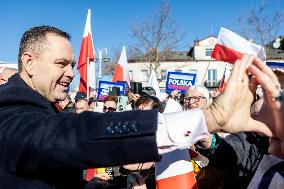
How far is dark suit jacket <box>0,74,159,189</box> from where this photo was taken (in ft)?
4.95

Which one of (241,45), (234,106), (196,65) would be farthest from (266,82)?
(196,65)

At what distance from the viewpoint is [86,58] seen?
978 centimetres

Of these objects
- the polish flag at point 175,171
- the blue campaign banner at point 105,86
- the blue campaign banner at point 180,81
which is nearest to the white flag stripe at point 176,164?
the polish flag at point 175,171

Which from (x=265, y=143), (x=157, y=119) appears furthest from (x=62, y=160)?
(x=265, y=143)

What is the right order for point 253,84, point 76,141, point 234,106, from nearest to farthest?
1. point 76,141
2. point 234,106
3. point 253,84

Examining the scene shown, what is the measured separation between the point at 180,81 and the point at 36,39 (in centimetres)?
1010

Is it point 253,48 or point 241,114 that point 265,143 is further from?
point 253,48

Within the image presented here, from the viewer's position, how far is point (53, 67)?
84.6 inches

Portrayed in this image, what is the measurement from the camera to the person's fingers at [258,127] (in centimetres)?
168

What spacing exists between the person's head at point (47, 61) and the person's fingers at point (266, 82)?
38.7 inches

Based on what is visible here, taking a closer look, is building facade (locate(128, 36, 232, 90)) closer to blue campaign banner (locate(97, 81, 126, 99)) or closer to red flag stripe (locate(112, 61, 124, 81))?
red flag stripe (locate(112, 61, 124, 81))

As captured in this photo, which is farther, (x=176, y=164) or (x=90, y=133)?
(x=176, y=164)

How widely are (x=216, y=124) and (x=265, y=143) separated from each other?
1.44 metres

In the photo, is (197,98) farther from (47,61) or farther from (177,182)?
(47,61)
